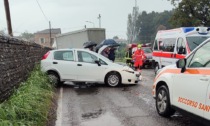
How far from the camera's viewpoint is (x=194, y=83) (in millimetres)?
5566

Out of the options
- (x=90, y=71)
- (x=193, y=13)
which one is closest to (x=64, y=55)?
(x=90, y=71)

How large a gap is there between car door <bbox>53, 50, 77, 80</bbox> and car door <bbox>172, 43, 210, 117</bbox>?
22.3ft

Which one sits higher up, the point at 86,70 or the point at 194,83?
the point at 194,83

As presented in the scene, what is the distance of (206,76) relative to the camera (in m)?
5.17

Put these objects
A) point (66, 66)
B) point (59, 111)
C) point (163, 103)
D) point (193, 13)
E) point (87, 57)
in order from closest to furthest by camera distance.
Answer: point (163, 103) < point (59, 111) < point (66, 66) < point (87, 57) < point (193, 13)

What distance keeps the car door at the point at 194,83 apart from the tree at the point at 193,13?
102 ft

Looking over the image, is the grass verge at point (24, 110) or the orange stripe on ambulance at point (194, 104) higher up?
the orange stripe on ambulance at point (194, 104)

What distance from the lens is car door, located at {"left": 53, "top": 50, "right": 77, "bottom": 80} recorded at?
12.7m

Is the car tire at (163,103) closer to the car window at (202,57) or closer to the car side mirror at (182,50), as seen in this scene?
the car window at (202,57)

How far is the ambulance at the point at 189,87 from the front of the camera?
5238 mm

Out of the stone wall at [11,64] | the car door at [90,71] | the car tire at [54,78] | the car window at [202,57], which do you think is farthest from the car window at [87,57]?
the car window at [202,57]

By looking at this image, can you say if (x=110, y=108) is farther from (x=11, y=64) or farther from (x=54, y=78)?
→ (x=54, y=78)

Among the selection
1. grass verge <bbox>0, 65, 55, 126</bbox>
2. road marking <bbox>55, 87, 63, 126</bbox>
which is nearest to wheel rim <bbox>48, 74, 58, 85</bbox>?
road marking <bbox>55, 87, 63, 126</bbox>

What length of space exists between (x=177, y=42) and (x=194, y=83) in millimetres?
8988
